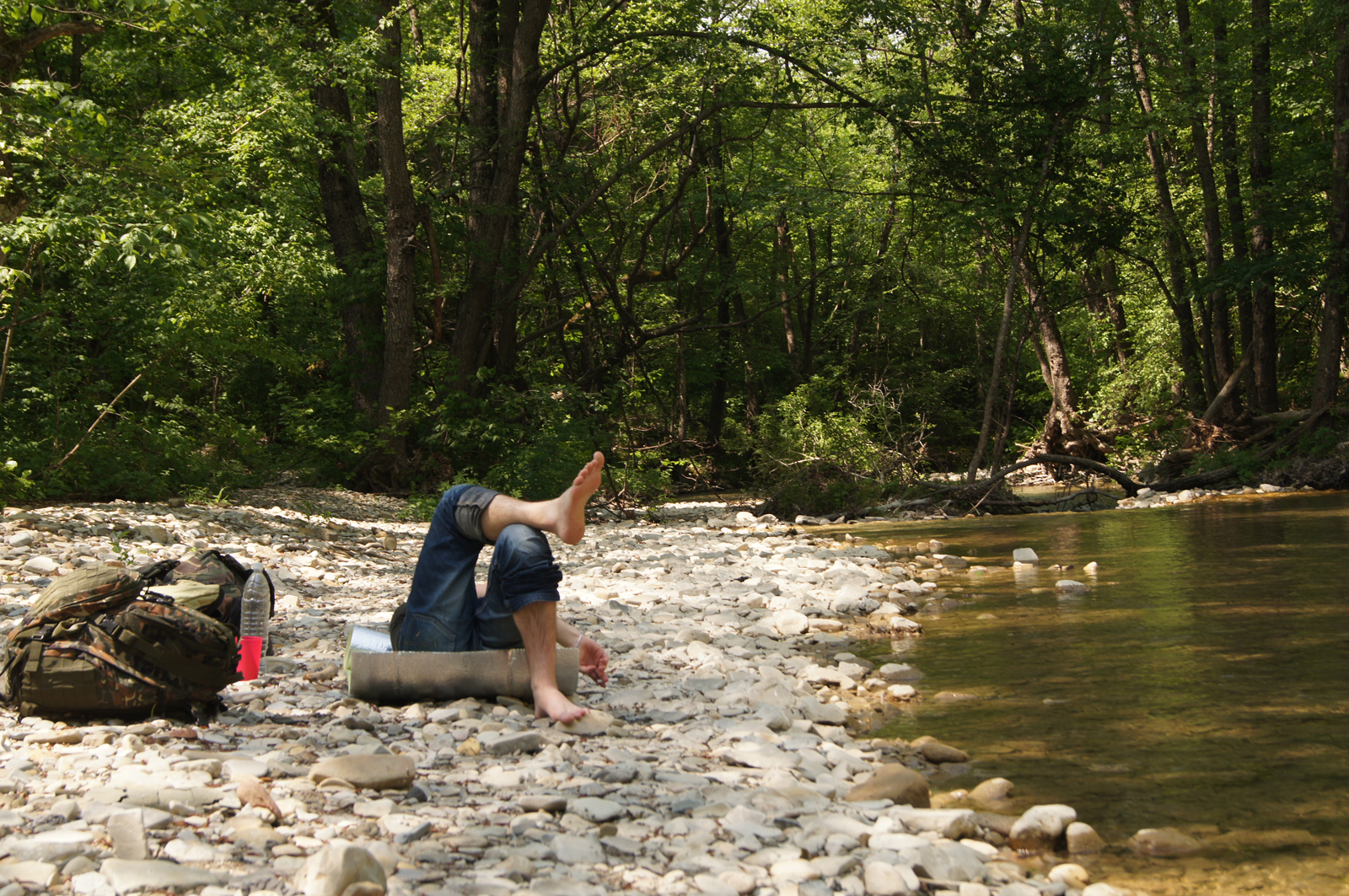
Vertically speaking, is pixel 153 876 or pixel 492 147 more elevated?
pixel 492 147

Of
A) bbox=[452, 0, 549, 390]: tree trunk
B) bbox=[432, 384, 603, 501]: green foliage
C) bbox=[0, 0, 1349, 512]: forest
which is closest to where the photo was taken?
bbox=[0, 0, 1349, 512]: forest

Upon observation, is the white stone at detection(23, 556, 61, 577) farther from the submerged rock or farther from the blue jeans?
the submerged rock

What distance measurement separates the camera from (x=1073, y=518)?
12109 millimetres

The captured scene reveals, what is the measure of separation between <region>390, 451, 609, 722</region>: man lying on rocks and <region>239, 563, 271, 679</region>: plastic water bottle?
554 millimetres

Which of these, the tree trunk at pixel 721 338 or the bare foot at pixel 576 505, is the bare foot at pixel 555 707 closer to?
the bare foot at pixel 576 505

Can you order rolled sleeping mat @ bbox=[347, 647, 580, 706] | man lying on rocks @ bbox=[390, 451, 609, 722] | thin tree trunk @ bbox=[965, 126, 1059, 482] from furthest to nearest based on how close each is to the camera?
thin tree trunk @ bbox=[965, 126, 1059, 482] → rolled sleeping mat @ bbox=[347, 647, 580, 706] → man lying on rocks @ bbox=[390, 451, 609, 722]

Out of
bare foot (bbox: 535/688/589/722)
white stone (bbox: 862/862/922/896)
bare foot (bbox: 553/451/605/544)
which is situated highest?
bare foot (bbox: 553/451/605/544)

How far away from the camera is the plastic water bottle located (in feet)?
12.8

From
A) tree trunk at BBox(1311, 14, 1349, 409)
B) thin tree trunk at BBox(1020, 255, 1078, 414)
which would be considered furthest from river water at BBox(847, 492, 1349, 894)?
thin tree trunk at BBox(1020, 255, 1078, 414)

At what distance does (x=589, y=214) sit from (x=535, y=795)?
44.9ft

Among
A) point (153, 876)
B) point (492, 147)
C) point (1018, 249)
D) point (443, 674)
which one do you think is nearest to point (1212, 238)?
point (1018, 249)

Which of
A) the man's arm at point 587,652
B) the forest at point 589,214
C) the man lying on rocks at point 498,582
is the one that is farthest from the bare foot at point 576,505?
the forest at point 589,214

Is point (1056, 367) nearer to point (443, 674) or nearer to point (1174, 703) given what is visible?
point (1174, 703)

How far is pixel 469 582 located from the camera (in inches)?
150
